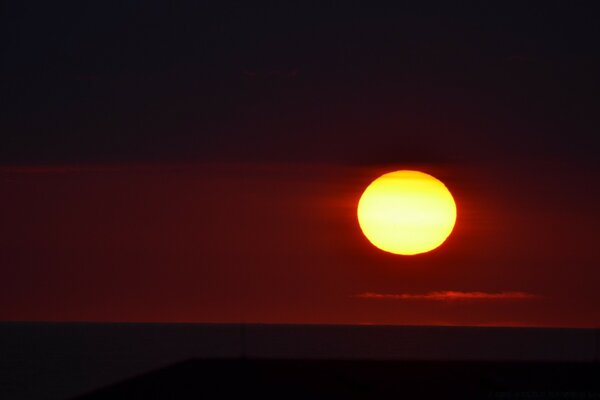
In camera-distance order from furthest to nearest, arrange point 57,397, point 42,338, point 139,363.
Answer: point 42,338
point 139,363
point 57,397

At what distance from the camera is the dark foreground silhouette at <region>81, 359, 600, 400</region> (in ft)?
73.9

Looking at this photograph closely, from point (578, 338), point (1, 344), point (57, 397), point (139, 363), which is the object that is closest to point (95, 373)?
point (139, 363)

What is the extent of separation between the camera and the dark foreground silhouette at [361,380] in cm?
2253

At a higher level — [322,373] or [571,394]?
[322,373]

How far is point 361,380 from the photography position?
955 inches

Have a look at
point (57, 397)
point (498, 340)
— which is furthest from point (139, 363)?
point (498, 340)

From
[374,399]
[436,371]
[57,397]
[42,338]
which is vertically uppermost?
[42,338]

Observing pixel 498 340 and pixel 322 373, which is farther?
pixel 498 340

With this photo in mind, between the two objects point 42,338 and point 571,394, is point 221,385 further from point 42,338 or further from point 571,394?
point 42,338

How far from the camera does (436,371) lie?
2644cm

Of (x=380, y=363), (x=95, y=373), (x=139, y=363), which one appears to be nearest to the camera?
(x=380, y=363)

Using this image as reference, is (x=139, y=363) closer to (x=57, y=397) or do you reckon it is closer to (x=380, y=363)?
(x=57, y=397)

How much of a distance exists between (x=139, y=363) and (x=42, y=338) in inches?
2569

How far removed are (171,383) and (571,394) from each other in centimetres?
831
